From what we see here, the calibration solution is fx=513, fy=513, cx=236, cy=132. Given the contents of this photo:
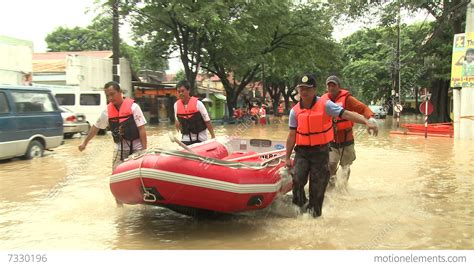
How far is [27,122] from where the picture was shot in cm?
1178

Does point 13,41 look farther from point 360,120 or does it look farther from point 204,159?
point 360,120

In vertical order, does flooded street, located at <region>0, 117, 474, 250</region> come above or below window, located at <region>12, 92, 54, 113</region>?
below

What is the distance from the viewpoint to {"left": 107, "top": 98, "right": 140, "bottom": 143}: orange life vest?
6.62 metres

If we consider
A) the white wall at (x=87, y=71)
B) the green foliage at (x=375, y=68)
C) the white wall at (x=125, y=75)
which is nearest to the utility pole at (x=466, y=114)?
the white wall at (x=87, y=71)

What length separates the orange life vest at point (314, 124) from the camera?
5.82 metres

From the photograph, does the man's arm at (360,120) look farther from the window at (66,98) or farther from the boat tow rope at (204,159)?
the window at (66,98)

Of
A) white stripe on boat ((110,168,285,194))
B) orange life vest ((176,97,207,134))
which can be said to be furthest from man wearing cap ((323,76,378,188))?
white stripe on boat ((110,168,285,194))

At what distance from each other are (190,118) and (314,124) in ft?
8.10

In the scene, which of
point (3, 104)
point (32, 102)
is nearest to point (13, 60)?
point (32, 102)

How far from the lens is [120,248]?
529cm

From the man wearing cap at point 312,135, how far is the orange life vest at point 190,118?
203cm

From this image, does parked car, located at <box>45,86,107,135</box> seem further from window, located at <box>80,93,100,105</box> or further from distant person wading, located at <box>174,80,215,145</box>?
distant person wading, located at <box>174,80,215,145</box>

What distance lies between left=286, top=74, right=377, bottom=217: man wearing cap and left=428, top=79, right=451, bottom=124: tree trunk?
24.6m

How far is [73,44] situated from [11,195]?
42.6m
